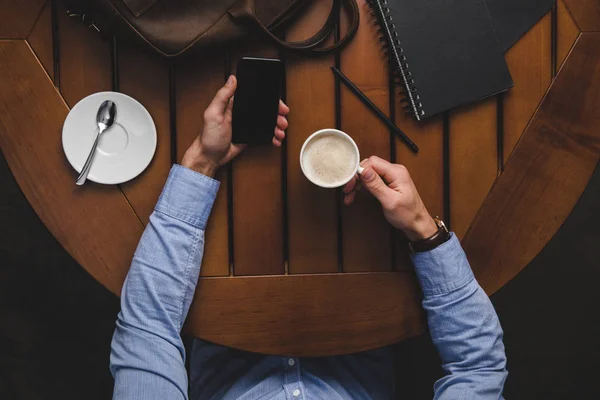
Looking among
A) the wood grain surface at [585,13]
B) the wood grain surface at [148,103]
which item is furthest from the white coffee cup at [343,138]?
the wood grain surface at [585,13]

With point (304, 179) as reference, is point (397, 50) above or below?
above

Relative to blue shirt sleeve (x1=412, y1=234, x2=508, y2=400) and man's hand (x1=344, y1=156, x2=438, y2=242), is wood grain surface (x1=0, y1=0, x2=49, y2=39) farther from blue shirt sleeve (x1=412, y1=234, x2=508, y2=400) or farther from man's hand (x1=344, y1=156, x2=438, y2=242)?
blue shirt sleeve (x1=412, y1=234, x2=508, y2=400)

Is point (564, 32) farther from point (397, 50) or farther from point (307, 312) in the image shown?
point (307, 312)

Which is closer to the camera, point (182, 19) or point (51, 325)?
point (182, 19)

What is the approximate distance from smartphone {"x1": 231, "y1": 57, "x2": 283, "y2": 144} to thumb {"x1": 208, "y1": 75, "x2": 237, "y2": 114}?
1 cm

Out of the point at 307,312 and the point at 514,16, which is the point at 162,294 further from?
the point at 514,16

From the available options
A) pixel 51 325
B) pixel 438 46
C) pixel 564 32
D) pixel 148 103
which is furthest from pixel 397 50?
pixel 51 325

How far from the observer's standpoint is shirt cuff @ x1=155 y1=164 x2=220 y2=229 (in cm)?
82

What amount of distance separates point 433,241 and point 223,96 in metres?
0.41

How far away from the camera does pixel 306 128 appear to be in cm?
86

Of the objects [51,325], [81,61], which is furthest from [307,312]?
[51,325]

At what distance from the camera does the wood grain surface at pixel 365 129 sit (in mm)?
863

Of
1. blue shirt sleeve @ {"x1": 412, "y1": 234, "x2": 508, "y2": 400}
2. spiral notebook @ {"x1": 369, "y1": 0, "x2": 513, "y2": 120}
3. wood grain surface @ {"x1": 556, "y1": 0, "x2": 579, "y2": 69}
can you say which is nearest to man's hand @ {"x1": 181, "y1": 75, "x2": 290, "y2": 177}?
spiral notebook @ {"x1": 369, "y1": 0, "x2": 513, "y2": 120}

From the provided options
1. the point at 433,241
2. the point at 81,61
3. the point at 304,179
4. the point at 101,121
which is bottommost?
the point at 433,241
